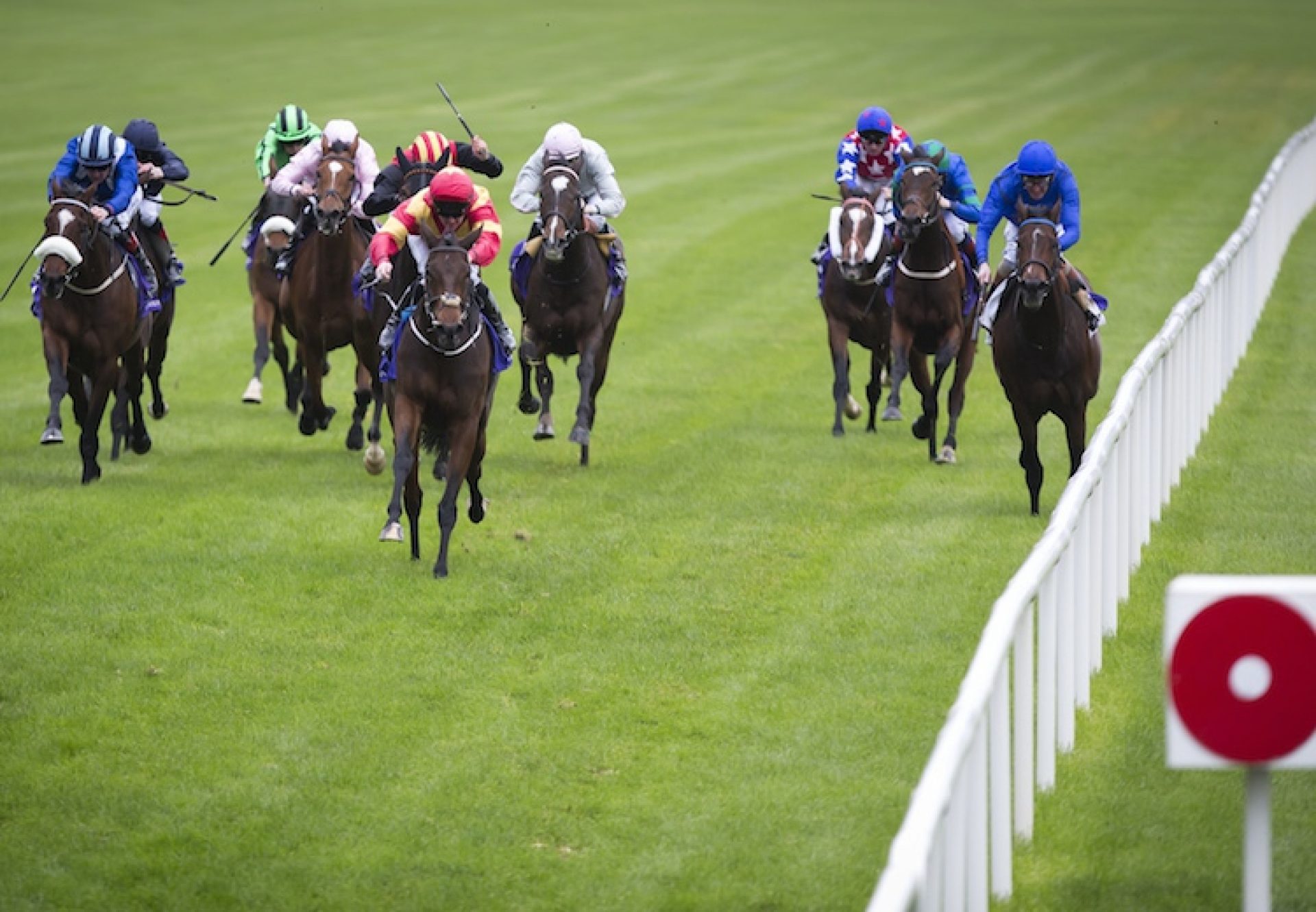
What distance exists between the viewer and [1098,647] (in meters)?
9.39

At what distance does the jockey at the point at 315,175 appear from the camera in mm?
14516

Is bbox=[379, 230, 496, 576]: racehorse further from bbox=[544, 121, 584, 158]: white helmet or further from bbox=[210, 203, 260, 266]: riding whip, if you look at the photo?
bbox=[210, 203, 260, 266]: riding whip

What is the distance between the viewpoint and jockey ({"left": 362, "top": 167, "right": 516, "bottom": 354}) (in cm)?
1189

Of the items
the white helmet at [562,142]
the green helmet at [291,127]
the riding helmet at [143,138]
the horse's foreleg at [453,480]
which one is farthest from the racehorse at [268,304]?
the horse's foreleg at [453,480]

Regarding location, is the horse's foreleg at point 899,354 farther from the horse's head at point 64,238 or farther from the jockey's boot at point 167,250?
the horse's head at point 64,238

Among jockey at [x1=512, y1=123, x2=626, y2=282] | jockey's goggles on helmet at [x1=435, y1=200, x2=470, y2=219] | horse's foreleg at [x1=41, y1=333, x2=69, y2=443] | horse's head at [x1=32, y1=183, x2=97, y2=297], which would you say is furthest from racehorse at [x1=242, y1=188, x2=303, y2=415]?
jockey's goggles on helmet at [x1=435, y1=200, x2=470, y2=219]

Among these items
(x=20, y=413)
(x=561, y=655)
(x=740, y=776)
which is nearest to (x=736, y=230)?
(x=20, y=413)

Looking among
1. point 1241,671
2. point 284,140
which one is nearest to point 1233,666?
point 1241,671

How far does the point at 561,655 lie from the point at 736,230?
61.4 ft

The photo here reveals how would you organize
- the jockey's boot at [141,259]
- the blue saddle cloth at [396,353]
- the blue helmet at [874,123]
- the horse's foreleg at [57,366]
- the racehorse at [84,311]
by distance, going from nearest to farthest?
the blue saddle cloth at [396,353] < the racehorse at [84,311] < the horse's foreleg at [57,366] < the jockey's boot at [141,259] < the blue helmet at [874,123]

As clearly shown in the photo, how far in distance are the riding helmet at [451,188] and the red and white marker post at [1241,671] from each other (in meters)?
6.94

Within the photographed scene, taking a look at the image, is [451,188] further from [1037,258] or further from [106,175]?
[106,175]

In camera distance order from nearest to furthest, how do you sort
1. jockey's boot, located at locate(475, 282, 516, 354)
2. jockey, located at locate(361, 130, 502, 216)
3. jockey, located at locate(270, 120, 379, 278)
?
jockey's boot, located at locate(475, 282, 516, 354), jockey, located at locate(361, 130, 502, 216), jockey, located at locate(270, 120, 379, 278)

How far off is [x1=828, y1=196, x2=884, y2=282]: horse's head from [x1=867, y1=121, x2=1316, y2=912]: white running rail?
2404mm
